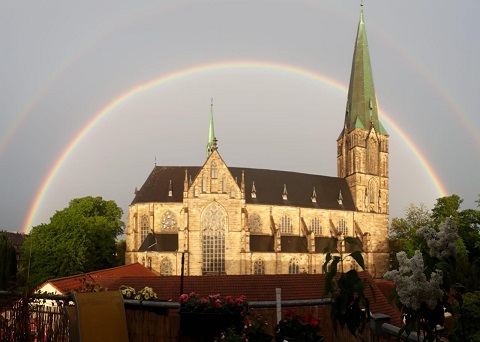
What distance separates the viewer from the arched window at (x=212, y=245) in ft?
176

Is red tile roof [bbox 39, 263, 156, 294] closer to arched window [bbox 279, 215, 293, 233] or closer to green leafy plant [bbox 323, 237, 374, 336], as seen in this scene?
green leafy plant [bbox 323, 237, 374, 336]

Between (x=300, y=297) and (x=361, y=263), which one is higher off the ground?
(x=361, y=263)

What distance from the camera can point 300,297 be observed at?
16062 mm

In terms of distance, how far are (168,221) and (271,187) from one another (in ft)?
50.5

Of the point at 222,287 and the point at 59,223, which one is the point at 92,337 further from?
the point at 59,223

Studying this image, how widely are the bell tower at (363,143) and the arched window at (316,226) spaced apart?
23.1ft

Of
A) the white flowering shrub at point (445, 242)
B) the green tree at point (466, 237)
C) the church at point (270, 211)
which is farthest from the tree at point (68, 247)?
the white flowering shrub at point (445, 242)

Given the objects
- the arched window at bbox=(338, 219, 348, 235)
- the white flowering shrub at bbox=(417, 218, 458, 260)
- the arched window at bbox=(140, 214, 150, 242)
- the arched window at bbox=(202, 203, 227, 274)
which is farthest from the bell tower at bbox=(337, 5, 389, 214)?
the white flowering shrub at bbox=(417, 218, 458, 260)

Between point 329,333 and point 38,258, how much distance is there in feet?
154

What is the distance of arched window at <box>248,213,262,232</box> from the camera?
197 ft

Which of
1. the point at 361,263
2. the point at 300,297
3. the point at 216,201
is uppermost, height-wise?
the point at 216,201

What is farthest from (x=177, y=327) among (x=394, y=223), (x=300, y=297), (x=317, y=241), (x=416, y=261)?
(x=394, y=223)

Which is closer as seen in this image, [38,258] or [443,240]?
[443,240]

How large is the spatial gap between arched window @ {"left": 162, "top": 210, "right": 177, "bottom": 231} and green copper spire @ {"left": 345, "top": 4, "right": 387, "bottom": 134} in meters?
30.7
